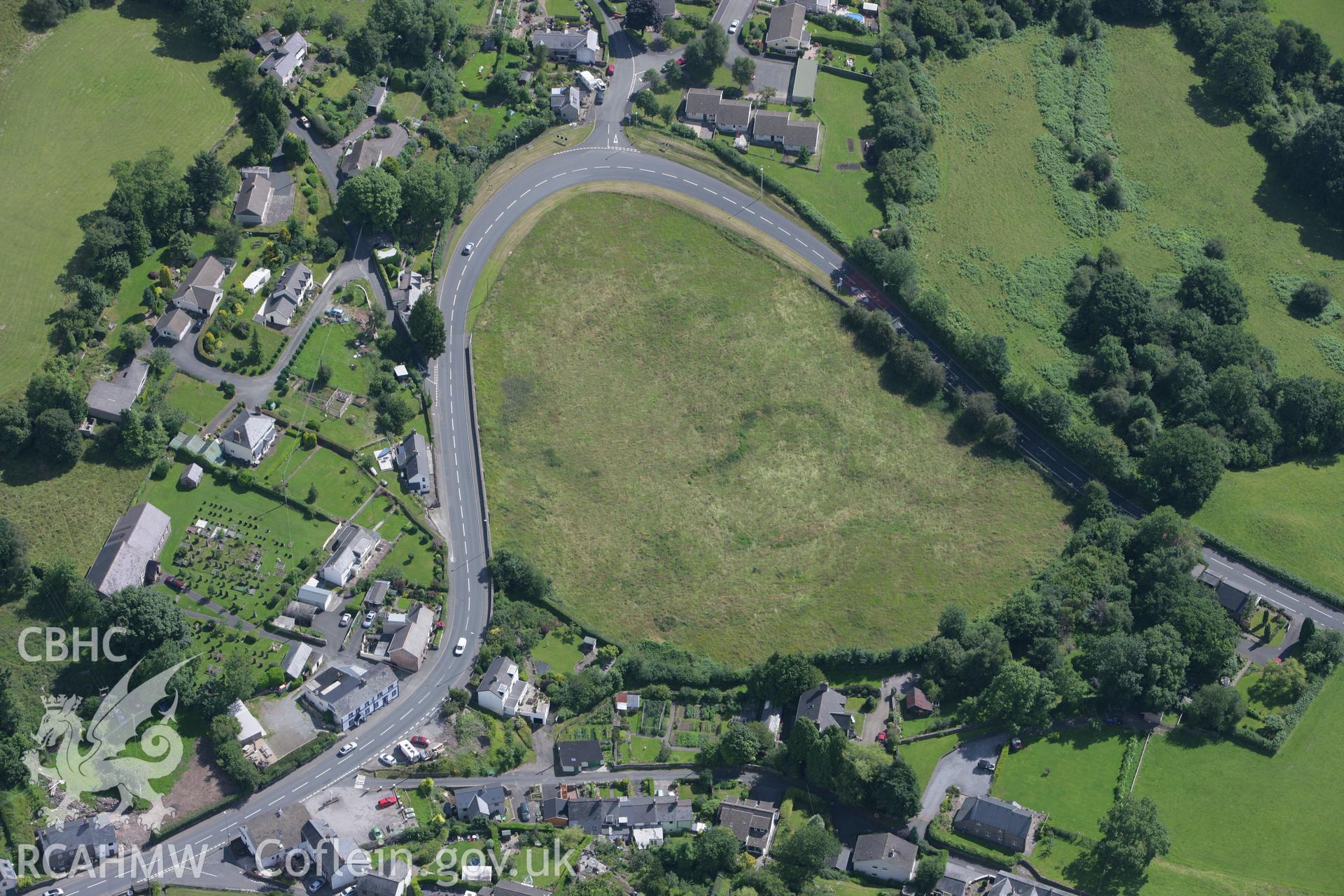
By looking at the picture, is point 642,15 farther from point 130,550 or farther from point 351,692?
point 351,692

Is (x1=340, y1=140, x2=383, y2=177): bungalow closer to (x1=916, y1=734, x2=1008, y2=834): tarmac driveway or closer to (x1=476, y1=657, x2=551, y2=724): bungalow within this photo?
(x1=476, y1=657, x2=551, y2=724): bungalow

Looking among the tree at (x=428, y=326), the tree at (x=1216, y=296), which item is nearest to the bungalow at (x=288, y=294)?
the tree at (x=428, y=326)

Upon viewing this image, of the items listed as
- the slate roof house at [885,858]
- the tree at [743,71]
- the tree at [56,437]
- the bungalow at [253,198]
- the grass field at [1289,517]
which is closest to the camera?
the slate roof house at [885,858]

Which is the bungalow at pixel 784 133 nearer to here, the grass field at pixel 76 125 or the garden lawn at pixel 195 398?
the grass field at pixel 76 125

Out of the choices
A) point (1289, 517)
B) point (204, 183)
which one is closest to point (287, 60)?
point (204, 183)

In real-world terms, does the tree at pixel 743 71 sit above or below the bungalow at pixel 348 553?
above

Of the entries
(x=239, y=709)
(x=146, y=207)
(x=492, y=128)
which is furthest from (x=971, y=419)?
(x=146, y=207)
